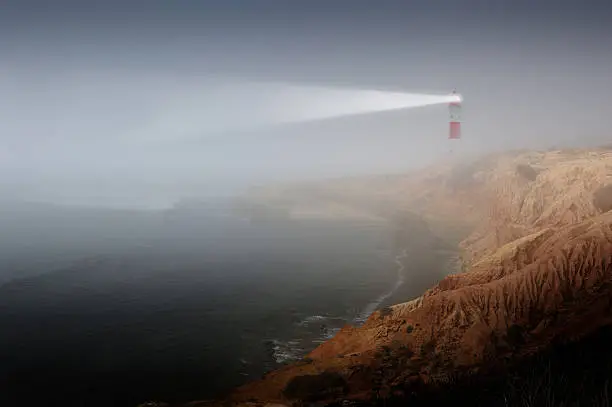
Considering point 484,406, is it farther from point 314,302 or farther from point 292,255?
point 292,255

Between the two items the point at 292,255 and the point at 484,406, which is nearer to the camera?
the point at 484,406

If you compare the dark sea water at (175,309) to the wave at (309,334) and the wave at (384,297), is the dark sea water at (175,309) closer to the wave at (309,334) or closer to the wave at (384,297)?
the wave at (309,334)

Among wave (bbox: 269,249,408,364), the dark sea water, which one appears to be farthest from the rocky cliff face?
the dark sea water

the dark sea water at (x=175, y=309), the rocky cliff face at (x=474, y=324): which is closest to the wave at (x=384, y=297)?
the dark sea water at (x=175, y=309)

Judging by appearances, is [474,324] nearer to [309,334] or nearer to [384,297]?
[309,334]

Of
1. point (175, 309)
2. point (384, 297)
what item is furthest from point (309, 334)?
point (175, 309)

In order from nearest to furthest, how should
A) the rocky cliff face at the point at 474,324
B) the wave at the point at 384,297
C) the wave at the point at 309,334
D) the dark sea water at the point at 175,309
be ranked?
the rocky cliff face at the point at 474,324 < the dark sea water at the point at 175,309 < the wave at the point at 309,334 < the wave at the point at 384,297

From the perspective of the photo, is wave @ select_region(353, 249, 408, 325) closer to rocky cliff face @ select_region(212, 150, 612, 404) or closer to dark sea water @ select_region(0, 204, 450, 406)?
dark sea water @ select_region(0, 204, 450, 406)

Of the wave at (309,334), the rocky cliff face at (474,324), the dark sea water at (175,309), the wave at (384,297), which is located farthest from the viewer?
the wave at (384,297)

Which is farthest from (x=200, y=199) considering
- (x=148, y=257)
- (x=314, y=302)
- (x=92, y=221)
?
(x=314, y=302)
